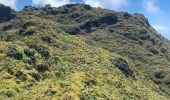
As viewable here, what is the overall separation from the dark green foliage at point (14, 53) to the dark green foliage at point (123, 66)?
42.9 m

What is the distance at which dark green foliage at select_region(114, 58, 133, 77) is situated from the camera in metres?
148

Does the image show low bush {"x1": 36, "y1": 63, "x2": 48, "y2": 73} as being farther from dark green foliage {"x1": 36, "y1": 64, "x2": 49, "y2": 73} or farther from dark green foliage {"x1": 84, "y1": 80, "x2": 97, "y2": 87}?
dark green foliage {"x1": 84, "y1": 80, "x2": 97, "y2": 87}

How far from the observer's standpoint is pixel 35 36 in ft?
479

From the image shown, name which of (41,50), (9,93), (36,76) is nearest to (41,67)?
(36,76)

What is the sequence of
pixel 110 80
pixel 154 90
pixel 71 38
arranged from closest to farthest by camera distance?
1. pixel 110 80
2. pixel 154 90
3. pixel 71 38

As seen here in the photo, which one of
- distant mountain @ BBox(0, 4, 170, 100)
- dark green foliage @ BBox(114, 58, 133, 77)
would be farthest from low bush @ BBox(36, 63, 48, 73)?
dark green foliage @ BBox(114, 58, 133, 77)

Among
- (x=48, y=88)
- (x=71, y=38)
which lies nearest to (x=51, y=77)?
(x=48, y=88)

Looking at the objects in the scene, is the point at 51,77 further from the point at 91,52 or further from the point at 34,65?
the point at 91,52

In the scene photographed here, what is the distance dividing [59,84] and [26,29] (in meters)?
50.4

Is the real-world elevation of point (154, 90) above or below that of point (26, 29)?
below

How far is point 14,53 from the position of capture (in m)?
122

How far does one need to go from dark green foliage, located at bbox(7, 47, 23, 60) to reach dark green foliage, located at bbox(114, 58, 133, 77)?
42.9m

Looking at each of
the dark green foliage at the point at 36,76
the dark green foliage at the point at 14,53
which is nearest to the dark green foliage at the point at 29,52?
the dark green foliage at the point at 14,53

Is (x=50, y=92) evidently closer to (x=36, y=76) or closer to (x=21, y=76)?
(x=36, y=76)
